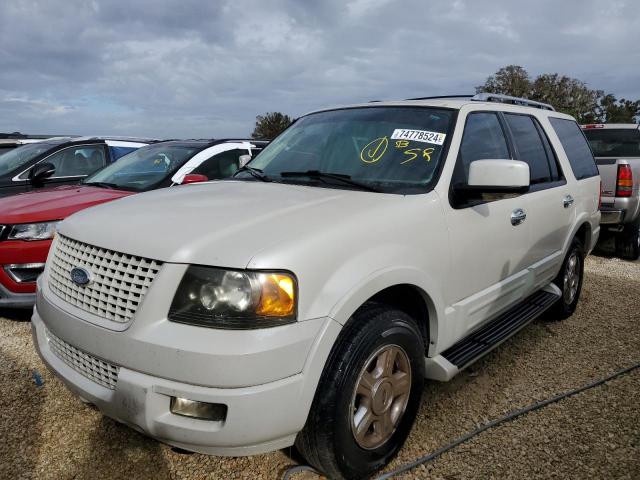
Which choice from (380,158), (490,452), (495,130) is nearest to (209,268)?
(380,158)

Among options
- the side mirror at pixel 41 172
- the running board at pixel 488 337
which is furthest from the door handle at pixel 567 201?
the side mirror at pixel 41 172

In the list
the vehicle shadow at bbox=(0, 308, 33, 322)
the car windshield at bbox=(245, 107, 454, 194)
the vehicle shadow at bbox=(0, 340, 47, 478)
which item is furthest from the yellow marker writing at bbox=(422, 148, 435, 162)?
the vehicle shadow at bbox=(0, 308, 33, 322)

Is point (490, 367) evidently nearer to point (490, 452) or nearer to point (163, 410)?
point (490, 452)

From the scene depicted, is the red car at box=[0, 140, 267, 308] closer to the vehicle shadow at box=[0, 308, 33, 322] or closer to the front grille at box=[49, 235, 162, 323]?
the vehicle shadow at box=[0, 308, 33, 322]

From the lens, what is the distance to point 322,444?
193 centimetres

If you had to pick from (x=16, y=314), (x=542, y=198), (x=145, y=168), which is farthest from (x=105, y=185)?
(x=542, y=198)

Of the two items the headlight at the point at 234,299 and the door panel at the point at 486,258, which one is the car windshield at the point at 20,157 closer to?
the headlight at the point at 234,299

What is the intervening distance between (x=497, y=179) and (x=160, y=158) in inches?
153

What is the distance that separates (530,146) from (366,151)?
4.88 feet

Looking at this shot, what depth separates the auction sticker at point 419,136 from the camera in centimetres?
271

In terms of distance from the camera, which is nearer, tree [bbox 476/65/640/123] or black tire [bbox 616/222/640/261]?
black tire [bbox 616/222/640/261]

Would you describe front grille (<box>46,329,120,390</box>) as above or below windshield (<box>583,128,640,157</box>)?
below

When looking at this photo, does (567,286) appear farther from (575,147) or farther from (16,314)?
(16,314)

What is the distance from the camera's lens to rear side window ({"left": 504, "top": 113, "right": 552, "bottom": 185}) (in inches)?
134
